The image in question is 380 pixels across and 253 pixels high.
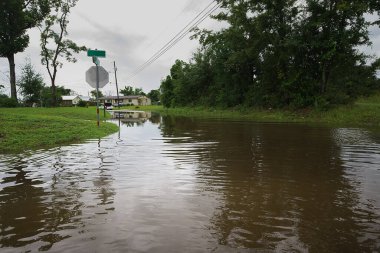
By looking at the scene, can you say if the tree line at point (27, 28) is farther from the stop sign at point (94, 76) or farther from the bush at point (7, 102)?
the stop sign at point (94, 76)

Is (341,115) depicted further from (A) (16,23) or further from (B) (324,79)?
(A) (16,23)

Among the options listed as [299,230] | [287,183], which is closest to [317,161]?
[287,183]

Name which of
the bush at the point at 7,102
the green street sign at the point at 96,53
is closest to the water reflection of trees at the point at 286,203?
the green street sign at the point at 96,53

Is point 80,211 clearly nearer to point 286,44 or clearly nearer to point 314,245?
point 314,245

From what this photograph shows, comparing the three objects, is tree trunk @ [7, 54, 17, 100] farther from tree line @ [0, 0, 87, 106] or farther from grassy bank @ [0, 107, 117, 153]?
grassy bank @ [0, 107, 117, 153]

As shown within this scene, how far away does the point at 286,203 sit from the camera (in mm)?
5211

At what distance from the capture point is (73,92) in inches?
6309

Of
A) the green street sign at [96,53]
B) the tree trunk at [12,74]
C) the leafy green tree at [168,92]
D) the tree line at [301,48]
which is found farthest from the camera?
the leafy green tree at [168,92]

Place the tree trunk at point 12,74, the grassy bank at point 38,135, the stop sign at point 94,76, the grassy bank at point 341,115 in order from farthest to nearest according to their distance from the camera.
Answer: the tree trunk at point 12,74, the grassy bank at point 341,115, the stop sign at point 94,76, the grassy bank at point 38,135

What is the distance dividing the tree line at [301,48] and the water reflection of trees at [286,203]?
22.7m

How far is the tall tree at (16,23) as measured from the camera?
3694 centimetres

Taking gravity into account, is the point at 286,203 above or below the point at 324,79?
below

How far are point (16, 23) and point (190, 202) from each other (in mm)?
41240

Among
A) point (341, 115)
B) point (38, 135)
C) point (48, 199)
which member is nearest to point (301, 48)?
point (341, 115)
